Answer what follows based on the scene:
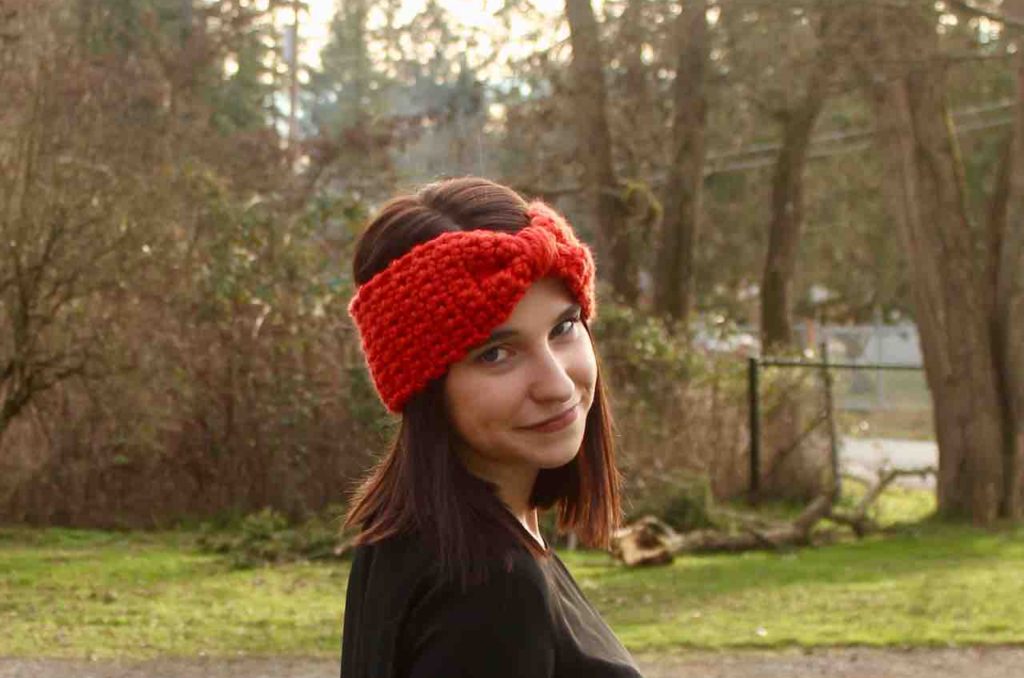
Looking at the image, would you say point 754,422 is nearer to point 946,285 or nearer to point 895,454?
point 946,285

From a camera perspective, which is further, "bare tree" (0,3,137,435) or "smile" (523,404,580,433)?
"bare tree" (0,3,137,435)

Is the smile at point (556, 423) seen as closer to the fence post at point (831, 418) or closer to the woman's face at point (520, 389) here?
the woman's face at point (520, 389)

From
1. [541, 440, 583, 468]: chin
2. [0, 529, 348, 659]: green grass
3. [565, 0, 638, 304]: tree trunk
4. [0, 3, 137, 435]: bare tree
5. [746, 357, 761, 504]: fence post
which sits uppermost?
[565, 0, 638, 304]: tree trunk

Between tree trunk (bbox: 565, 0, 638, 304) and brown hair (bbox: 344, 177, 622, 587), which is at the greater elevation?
tree trunk (bbox: 565, 0, 638, 304)

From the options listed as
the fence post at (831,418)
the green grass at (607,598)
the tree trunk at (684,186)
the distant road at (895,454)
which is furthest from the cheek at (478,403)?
the tree trunk at (684,186)

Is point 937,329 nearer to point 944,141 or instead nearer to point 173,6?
point 944,141

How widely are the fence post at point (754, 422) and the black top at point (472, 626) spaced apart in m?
13.2

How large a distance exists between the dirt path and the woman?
17.8ft

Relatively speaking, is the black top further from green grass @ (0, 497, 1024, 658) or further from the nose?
green grass @ (0, 497, 1024, 658)

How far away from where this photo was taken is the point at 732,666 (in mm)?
7754

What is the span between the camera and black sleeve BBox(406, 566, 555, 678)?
75.6 inches

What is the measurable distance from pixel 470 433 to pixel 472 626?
0.32 metres

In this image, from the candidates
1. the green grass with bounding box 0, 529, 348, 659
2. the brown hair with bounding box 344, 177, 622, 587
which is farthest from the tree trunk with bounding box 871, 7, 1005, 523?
the brown hair with bounding box 344, 177, 622, 587

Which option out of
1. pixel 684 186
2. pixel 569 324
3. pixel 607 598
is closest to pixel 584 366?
pixel 569 324
